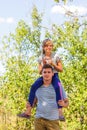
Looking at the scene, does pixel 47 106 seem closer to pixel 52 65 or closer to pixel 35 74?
pixel 52 65

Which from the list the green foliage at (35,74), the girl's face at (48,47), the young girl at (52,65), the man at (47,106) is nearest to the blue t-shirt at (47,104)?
the man at (47,106)

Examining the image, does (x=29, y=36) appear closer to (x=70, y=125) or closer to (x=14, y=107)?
(x=14, y=107)

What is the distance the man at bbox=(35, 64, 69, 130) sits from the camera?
538cm

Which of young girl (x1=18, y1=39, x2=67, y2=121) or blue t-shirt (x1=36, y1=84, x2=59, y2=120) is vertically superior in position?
young girl (x1=18, y1=39, x2=67, y2=121)

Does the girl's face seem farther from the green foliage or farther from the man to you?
the green foliage

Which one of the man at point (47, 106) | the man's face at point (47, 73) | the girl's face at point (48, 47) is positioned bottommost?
the man at point (47, 106)

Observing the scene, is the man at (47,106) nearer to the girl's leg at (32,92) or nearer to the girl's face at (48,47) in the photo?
the girl's leg at (32,92)

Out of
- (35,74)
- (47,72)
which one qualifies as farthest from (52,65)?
(35,74)

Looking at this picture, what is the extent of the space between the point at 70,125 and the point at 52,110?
1345 cm

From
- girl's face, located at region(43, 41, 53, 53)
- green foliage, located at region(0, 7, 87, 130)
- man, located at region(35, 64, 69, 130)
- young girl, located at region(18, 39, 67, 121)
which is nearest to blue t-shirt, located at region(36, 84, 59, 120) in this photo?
man, located at region(35, 64, 69, 130)

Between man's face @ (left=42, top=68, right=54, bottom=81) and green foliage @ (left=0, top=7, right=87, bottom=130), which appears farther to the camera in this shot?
green foliage @ (left=0, top=7, right=87, bottom=130)

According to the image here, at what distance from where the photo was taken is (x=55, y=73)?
19.4ft

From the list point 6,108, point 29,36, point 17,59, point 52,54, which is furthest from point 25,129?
point 52,54

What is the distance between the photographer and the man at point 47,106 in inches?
212
